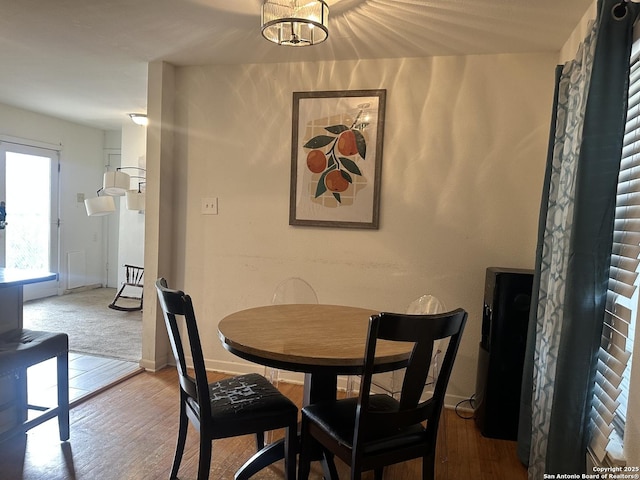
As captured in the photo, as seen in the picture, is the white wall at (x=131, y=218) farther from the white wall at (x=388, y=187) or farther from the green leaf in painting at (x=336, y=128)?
the green leaf in painting at (x=336, y=128)

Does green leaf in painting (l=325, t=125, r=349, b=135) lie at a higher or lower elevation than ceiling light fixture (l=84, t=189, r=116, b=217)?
higher

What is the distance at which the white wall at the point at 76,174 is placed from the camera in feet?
17.9

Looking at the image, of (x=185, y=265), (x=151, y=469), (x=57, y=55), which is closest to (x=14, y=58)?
(x=57, y=55)

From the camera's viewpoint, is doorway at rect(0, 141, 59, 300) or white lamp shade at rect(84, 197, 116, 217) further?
doorway at rect(0, 141, 59, 300)

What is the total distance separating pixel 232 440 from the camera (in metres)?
2.44

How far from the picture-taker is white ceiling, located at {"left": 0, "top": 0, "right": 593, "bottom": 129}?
2262 millimetres

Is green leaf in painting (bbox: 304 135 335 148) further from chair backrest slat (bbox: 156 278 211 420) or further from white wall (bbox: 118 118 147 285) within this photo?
white wall (bbox: 118 118 147 285)

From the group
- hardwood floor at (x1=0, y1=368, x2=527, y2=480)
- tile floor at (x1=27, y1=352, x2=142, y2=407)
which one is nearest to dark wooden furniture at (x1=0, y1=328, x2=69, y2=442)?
hardwood floor at (x1=0, y1=368, x2=527, y2=480)

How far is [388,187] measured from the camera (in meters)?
3.04

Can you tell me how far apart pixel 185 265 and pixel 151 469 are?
5.40 ft

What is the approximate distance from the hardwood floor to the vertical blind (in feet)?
2.57

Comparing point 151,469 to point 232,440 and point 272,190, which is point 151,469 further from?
point 272,190

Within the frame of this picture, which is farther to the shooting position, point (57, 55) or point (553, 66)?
point (57, 55)

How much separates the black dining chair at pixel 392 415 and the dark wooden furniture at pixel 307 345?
0.45 feet
